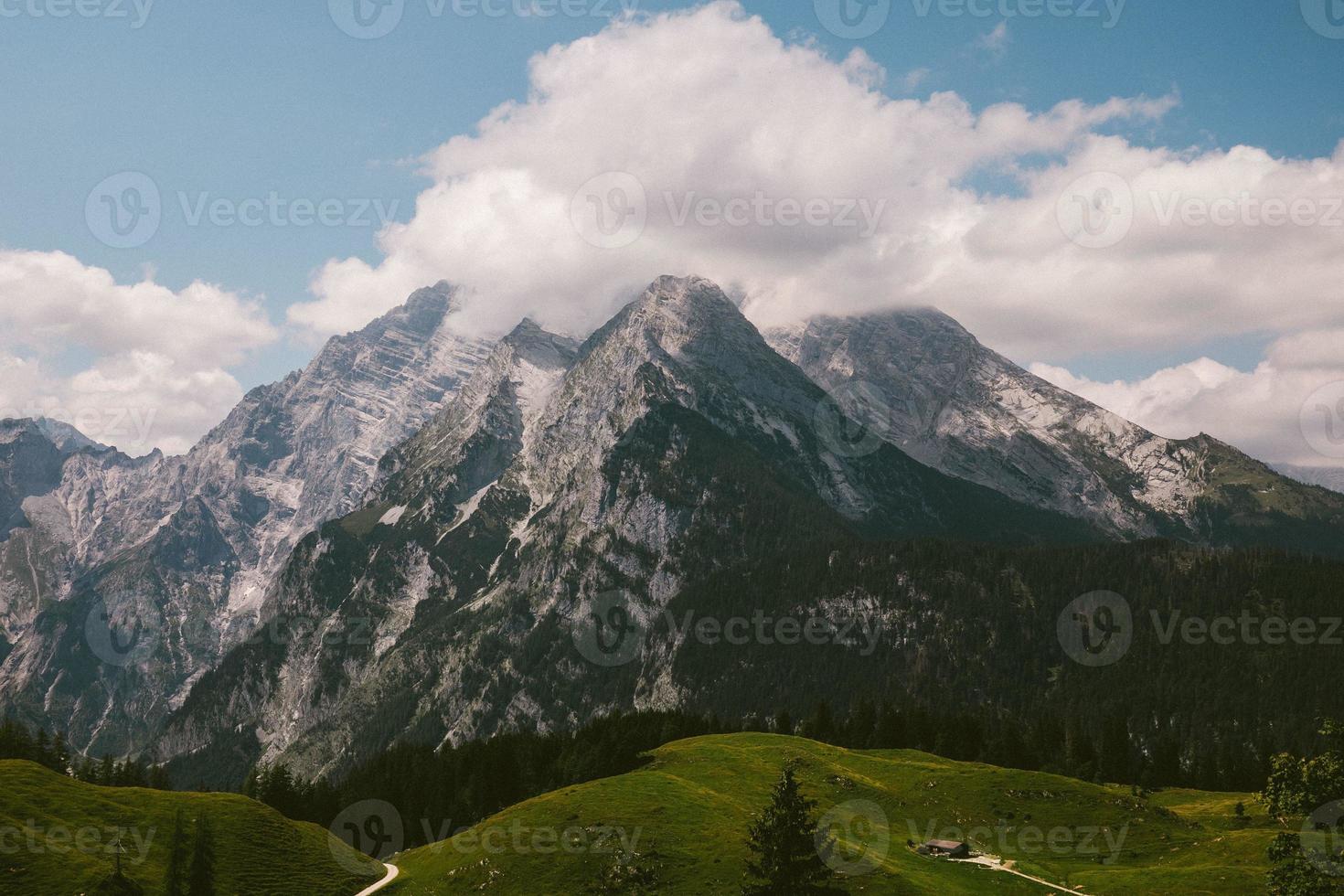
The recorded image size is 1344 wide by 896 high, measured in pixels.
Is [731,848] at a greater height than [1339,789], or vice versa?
[1339,789]

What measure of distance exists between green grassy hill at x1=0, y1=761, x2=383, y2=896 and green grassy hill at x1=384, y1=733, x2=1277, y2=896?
8.21m

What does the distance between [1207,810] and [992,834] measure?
31.2 m

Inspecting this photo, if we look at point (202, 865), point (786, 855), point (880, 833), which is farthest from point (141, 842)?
point (880, 833)

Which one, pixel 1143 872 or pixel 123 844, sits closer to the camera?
pixel 1143 872

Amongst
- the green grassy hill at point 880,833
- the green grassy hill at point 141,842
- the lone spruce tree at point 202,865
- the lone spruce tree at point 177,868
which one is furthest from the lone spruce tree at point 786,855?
the lone spruce tree at point 177,868

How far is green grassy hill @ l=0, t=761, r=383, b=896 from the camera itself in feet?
232

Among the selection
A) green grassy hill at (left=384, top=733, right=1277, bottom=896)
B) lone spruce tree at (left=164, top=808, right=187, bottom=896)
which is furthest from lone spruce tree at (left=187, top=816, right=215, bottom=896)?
green grassy hill at (left=384, top=733, right=1277, bottom=896)

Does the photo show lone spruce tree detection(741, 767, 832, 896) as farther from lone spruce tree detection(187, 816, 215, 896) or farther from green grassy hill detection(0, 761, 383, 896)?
lone spruce tree detection(187, 816, 215, 896)

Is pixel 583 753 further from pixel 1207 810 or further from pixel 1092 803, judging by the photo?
pixel 1207 810

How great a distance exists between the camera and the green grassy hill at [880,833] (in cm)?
7094

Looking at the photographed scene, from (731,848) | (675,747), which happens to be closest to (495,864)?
(731,848)

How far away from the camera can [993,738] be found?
15162 cm

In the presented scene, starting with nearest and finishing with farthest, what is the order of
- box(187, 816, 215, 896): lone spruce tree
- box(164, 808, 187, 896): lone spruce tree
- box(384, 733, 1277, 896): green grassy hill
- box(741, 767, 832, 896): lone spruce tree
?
1. box(741, 767, 832, 896): lone spruce tree
2. box(164, 808, 187, 896): lone spruce tree
3. box(187, 816, 215, 896): lone spruce tree
4. box(384, 733, 1277, 896): green grassy hill

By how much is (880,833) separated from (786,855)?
2606 cm
